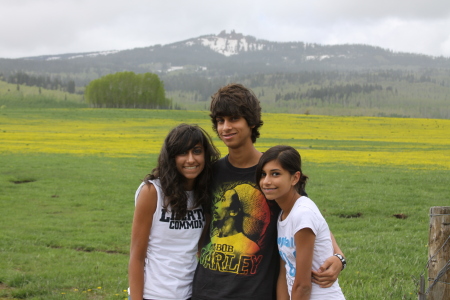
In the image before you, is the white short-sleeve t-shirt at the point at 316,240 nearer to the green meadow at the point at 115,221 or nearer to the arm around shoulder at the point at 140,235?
the arm around shoulder at the point at 140,235

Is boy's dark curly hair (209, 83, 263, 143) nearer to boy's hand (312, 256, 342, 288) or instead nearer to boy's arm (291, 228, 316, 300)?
boy's arm (291, 228, 316, 300)

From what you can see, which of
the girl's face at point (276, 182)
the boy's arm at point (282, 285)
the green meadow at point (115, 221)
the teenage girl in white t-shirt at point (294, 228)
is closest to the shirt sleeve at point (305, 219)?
the teenage girl in white t-shirt at point (294, 228)

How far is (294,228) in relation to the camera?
10.8 feet

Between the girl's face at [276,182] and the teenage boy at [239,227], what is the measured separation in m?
0.20

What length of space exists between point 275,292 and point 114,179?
17.8m

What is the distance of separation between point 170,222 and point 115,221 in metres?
10.7

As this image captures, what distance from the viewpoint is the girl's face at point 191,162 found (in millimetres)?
3629

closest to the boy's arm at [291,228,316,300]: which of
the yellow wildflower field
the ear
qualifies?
the ear

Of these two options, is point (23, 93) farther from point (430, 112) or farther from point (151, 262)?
point (151, 262)

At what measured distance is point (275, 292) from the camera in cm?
357

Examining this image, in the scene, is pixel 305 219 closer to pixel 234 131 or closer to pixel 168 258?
pixel 234 131

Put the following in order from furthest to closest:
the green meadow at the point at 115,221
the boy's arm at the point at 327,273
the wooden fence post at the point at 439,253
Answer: the green meadow at the point at 115,221 < the wooden fence post at the point at 439,253 < the boy's arm at the point at 327,273

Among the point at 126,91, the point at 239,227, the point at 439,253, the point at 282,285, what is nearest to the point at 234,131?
the point at 239,227

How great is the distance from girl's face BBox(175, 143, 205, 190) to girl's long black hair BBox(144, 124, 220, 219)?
28 mm
